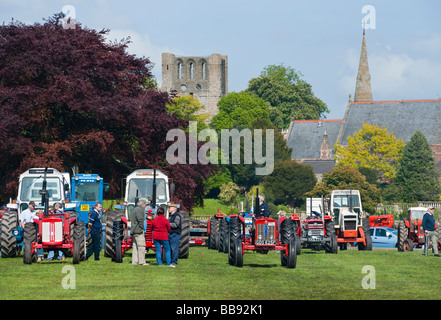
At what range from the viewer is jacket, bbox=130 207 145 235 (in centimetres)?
2586

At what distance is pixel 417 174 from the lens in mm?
108125

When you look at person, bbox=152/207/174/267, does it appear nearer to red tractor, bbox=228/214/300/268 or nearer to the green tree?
red tractor, bbox=228/214/300/268

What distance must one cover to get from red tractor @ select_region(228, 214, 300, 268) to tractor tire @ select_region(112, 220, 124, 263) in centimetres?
342

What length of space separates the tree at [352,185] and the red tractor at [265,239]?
71.7 m

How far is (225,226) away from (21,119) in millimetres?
16622

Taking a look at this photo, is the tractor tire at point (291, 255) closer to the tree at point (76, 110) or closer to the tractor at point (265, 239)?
the tractor at point (265, 239)

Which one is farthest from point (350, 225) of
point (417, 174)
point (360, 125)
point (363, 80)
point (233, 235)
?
point (363, 80)

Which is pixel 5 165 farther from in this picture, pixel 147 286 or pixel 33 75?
pixel 147 286

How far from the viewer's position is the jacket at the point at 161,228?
25500 mm

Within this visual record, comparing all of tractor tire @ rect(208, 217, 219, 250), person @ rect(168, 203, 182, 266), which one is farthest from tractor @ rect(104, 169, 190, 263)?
tractor tire @ rect(208, 217, 219, 250)

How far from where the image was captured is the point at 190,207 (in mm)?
52719

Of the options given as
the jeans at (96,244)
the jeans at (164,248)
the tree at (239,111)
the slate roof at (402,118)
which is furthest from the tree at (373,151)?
the jeans at (164,248)
